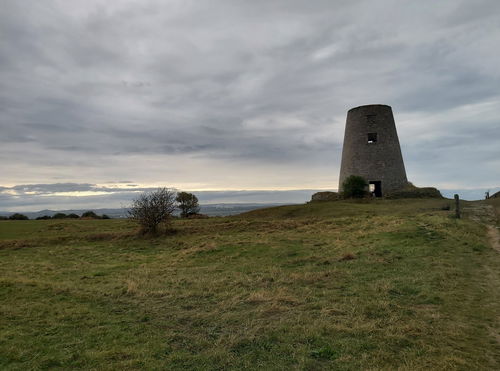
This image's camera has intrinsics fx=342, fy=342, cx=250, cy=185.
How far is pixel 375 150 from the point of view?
115 ft

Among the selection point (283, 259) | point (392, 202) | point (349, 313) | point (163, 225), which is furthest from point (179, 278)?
point (392, 202)

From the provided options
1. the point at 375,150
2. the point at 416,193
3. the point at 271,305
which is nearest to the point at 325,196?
the point at 375,150

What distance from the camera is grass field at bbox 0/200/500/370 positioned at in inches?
213

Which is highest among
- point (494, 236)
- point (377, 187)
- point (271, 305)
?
point (377, 187)

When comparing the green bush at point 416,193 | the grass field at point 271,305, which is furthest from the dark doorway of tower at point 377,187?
the grass field at point 271,305

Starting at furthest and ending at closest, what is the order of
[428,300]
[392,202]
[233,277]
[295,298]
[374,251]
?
[392,202] < [374,251] < [233,277] < [295,298] < [428,300]

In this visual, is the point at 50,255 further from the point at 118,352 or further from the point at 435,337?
the point at 435,337

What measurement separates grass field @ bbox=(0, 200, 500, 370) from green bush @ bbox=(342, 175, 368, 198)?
16.8m

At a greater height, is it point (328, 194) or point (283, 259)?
point (328, 194)

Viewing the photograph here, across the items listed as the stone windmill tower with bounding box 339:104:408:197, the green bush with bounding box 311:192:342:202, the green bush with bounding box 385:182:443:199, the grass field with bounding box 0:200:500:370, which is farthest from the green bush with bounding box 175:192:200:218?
the grass field with bounding box 0:200:500:370

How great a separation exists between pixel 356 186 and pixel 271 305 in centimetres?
2769

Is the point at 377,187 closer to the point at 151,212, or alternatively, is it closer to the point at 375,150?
the point at 375,150

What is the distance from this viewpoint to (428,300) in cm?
746

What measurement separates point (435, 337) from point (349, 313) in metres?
1.71
